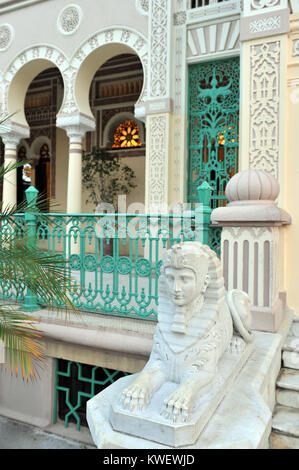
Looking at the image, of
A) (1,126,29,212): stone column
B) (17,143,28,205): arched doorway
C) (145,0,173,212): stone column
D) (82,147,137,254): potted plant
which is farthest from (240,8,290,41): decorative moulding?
(17,143,28,205): arched doorway

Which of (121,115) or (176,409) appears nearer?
(176,409)

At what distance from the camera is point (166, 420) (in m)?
1.57

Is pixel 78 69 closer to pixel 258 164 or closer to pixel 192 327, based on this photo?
pixel 258 164

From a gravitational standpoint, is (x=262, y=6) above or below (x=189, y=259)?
above

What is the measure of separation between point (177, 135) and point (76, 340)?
3.59m

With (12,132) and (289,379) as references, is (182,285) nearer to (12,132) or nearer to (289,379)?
(289,379)

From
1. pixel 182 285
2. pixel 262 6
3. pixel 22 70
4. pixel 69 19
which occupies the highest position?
pixel 69 19

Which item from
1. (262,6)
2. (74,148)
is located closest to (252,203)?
(262,6)

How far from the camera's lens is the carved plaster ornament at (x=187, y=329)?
5.84 ft

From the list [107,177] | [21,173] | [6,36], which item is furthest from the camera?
[21,173]

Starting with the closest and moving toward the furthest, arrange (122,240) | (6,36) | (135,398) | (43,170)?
1. (135,398)
2. (122,240)
3. (6,36)
4. (43,170)

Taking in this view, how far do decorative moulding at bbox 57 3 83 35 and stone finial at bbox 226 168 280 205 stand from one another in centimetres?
514

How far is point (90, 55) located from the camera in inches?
251

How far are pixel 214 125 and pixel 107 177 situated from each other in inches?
163
